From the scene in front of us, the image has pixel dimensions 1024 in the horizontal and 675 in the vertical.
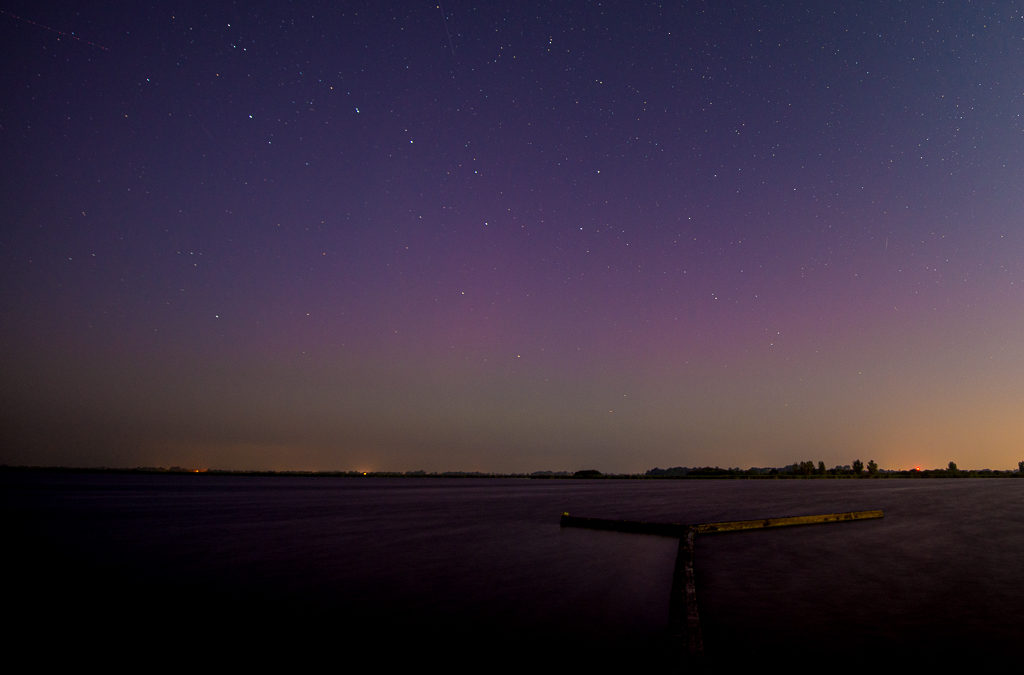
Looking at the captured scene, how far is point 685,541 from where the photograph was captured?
16844 millimetres

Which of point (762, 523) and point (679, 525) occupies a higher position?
point (679, 525)

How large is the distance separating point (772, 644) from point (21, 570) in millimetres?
17877

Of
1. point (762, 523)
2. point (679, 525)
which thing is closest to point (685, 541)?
point (679, 525)

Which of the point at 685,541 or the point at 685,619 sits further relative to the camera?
the point at 685,541

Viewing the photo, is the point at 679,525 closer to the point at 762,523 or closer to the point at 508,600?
the point at 762,523

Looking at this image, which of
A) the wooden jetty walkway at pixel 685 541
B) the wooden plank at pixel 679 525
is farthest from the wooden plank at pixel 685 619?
the wooden plank at pixel 679 525

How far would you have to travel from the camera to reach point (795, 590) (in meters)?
12.3

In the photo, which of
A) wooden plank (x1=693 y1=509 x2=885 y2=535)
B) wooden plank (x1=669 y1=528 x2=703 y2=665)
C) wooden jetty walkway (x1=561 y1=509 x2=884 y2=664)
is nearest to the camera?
wooden plank (x1=669 y1=528 x2=703 y2=665)

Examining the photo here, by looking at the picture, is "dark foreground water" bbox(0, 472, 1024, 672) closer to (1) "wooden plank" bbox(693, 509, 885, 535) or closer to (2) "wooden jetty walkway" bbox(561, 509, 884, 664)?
(2) "wooden jetty walkway" bbox(561, 509, 884, 664)

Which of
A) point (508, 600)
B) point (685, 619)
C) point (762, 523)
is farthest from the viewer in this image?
point (762, 523)

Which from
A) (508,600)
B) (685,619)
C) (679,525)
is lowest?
(508,600)

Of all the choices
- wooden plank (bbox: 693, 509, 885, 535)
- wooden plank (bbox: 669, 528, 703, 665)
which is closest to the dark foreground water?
wooden plank (bbox: 669, 528, 703, 665)

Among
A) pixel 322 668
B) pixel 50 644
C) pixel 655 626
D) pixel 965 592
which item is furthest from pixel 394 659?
pixel 965 592

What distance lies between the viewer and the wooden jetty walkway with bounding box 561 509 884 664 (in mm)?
7887
